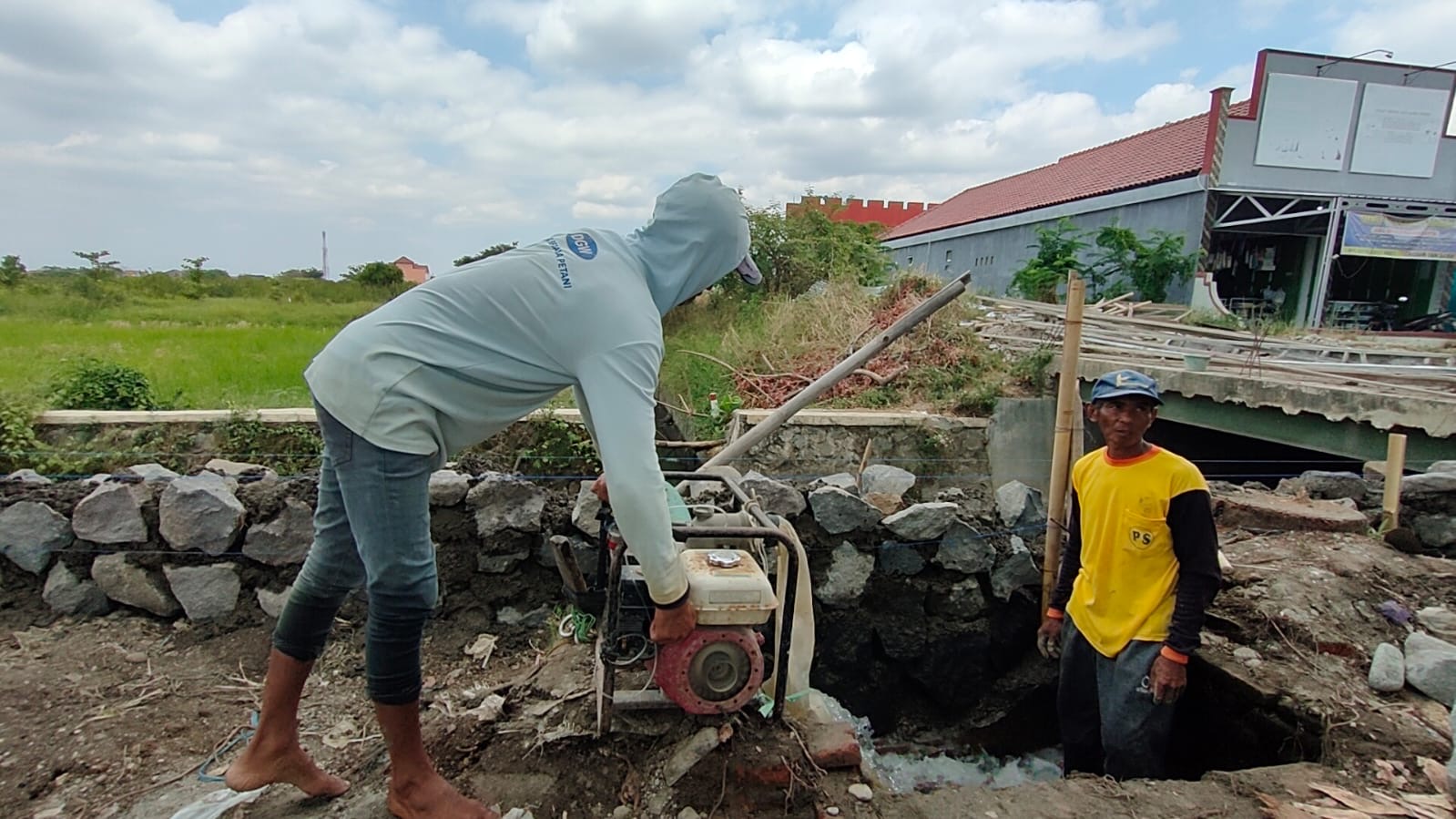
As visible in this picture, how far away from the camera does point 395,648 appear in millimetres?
1901

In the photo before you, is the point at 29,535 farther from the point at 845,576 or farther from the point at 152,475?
the point at 845,576

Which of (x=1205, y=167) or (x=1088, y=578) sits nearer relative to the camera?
(x=1088, y=578)

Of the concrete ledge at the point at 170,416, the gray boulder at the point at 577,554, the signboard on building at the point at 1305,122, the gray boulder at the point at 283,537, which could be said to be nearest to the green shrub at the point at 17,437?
the concrete ledge at the point at 170,416

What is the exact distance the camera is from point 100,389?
5445 millimetres

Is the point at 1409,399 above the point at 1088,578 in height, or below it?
above

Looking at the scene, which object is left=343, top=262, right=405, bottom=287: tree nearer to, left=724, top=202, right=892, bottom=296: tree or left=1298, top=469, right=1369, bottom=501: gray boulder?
left=724, top=202, right=892, bottom=296: tree

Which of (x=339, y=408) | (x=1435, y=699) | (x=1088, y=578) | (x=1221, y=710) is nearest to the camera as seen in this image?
(x=339, y=408)

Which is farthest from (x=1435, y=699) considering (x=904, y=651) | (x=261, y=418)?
(x=261, y=418)

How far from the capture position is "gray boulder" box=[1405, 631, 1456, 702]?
291cm

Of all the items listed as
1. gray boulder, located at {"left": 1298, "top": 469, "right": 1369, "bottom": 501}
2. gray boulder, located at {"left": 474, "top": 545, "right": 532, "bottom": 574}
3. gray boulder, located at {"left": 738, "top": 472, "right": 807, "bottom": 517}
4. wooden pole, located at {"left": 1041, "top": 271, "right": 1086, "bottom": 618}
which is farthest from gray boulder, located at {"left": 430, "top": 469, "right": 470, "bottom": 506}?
gray boulder, located at {"left": 1298, "top": 469, "right": 1369, "bottom": 501}

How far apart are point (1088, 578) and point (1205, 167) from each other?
48.5 ft

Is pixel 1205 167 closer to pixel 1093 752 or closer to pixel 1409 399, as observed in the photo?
pixel 1409 399

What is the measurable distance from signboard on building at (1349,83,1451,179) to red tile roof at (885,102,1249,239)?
2139 mm

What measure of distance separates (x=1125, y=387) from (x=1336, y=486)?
3.24 meters
